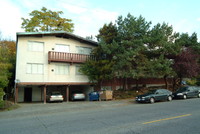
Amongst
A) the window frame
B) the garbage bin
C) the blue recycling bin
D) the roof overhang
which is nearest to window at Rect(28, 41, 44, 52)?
the roof overhang

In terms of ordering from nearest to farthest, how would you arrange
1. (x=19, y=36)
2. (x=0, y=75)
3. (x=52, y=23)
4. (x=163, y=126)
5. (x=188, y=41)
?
(x=163, y=126)
(x=0, y=75)
(x=19, y=36)
(x=188, y=41)
(x=52, y=23)

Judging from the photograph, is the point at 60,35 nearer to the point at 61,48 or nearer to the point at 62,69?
the point at 61,48

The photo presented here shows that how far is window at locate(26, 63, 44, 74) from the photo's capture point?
19.5 meters

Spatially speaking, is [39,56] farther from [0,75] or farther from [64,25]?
[64,25]

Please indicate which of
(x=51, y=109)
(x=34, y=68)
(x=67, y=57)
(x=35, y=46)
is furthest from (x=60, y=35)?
(x=51, y=109)

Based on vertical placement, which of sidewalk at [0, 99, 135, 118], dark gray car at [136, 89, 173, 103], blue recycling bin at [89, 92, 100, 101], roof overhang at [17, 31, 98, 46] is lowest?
sidewalk at [0, 99, 135, 118]

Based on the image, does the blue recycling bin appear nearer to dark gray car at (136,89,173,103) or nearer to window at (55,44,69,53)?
dark gray car at (136,89,173,103)

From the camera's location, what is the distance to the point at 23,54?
19.4 metres

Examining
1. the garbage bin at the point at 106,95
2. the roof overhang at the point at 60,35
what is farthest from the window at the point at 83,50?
the garbage bin at the point at 106,95

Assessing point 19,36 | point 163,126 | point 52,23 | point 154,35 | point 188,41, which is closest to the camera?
point 163,126

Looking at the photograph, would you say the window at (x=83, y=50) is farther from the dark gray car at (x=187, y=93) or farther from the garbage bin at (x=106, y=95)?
the dark gray car at (x=187, y=93)

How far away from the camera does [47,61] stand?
66.9 feet

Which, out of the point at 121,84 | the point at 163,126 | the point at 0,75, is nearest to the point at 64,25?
the point at 121,84

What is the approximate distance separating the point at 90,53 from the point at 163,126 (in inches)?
Answer: 642
